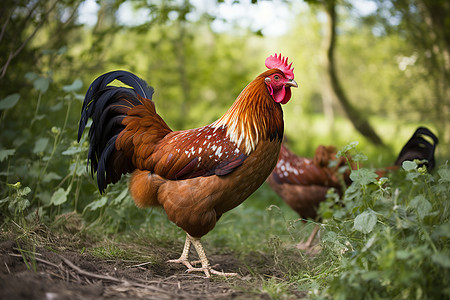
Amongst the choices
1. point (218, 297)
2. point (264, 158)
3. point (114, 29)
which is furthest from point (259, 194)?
point (218, 297)

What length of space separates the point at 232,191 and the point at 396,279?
146 centimetres

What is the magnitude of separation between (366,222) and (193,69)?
363 inches

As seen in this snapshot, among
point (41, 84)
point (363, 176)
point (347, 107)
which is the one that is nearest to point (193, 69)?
point (347, 107)

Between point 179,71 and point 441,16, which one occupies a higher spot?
point 441,16

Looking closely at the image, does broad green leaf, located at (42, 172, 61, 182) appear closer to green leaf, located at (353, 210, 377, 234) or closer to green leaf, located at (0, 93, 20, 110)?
green leaf, located at (0, 93, 20, 110)

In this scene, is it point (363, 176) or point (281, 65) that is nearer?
point (363, 176)

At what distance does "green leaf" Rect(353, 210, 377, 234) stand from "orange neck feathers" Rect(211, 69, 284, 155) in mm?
1030

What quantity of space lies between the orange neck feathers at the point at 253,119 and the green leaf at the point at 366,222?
103 centimetres

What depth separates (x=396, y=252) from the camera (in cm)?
199

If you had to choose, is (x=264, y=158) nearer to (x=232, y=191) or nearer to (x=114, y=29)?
(x=232, y=191)

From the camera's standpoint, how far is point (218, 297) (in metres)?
2.45

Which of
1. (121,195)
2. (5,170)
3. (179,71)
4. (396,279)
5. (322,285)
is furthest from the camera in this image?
(179,71)

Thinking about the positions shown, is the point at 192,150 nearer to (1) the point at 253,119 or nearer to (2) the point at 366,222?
(1) the point at 253,119

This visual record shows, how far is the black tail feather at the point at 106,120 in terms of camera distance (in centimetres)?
355
